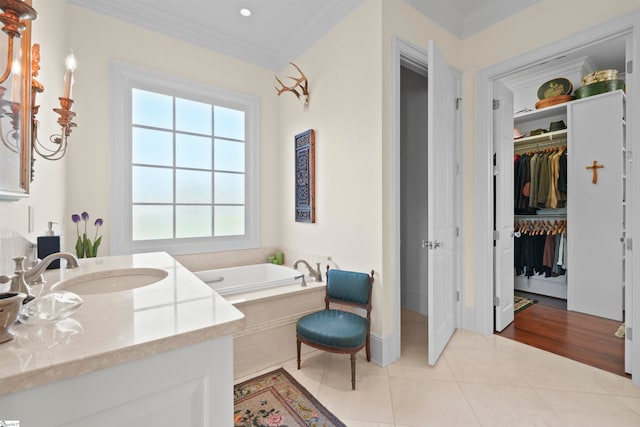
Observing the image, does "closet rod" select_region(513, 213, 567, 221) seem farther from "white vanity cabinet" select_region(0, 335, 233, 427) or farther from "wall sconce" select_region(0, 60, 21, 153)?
"wall sconce" select_region(0, 60, 21, 153)

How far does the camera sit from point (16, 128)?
1.01m

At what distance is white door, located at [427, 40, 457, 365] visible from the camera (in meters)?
1.99

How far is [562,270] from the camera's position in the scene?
11.3ft

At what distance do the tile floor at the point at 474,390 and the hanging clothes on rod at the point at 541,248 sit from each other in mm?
1665

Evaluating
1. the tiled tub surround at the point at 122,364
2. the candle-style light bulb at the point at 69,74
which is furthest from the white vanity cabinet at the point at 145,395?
the candle-style light bulb at the point at 69,74

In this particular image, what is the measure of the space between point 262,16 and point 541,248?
412 cm

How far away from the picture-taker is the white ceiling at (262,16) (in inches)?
94.6

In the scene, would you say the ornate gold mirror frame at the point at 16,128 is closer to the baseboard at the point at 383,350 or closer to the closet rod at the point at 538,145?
the baseboard at the point at 383,350

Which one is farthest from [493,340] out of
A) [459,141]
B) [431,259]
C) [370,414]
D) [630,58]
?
[630,58]

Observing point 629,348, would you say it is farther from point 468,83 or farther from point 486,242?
point 468,83

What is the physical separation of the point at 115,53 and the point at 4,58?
1.96 meters

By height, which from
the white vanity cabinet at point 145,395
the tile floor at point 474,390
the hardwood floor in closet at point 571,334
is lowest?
the tile floor at point 474,390

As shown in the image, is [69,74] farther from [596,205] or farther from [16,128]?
[596,205]

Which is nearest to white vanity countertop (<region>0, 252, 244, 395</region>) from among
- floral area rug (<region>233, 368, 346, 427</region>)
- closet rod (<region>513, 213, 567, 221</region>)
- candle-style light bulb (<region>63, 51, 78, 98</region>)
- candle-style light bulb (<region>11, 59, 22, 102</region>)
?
candle-style light bulb (<region>11, 59, 22, 102</region>)
